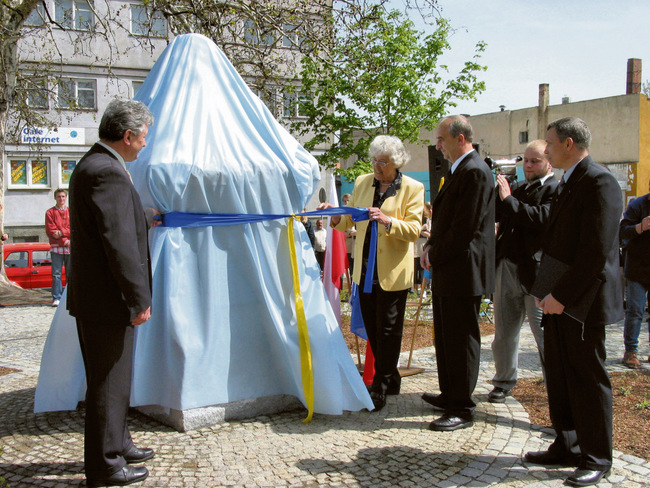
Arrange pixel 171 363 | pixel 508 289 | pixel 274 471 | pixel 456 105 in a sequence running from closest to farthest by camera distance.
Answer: pixel 274 471 → pixel 171 363 → pixel 508 289 → pixel 456 105

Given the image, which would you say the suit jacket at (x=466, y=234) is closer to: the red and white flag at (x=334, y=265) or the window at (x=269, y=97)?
the red and white flag at (x=334, y=265)

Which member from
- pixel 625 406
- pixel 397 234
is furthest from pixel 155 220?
pixel 625 406

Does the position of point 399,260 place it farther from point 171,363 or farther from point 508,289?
point 171,363

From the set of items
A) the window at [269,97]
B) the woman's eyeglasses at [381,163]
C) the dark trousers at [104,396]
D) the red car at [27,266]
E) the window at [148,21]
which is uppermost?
the window at [148,21]

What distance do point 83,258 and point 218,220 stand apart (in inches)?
44.7

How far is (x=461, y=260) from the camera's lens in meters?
4.22

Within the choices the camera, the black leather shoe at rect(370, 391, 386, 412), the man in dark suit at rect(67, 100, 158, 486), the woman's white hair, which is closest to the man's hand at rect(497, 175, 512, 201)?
the camera

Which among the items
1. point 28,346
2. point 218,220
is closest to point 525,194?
point 218,220

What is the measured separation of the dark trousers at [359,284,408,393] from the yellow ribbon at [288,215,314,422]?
71 centimetres

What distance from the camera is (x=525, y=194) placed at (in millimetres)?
4875

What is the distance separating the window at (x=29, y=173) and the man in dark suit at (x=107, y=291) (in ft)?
86.5

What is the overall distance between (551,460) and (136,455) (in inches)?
93.9

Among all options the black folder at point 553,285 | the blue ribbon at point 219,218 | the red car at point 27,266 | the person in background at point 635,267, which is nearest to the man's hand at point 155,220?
the blue ribbon at point 219,218

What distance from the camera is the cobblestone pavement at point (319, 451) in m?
3.44
